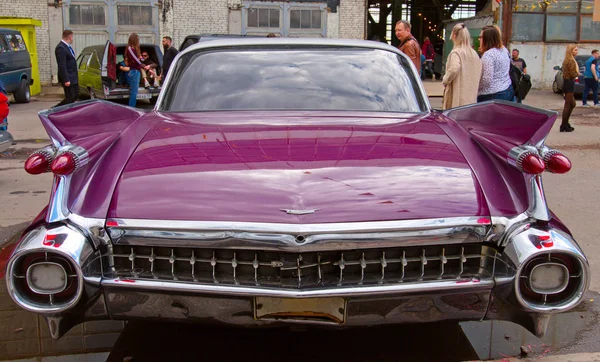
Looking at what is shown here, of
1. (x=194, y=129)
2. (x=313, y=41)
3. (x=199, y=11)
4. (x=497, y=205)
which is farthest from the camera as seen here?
(x=199, y=11)

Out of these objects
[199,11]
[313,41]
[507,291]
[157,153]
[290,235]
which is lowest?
[507,291]

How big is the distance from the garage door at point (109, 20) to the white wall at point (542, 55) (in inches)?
482

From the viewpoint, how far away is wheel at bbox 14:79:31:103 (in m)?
16.1

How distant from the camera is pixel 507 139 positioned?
305cm

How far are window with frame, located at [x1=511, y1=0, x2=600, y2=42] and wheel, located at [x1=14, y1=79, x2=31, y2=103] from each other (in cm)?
1505

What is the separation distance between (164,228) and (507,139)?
1.61m

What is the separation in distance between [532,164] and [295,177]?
0.98m

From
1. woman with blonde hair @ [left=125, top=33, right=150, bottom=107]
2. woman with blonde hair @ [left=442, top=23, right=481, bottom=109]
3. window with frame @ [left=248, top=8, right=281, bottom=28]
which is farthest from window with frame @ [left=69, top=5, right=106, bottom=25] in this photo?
woman with blonde hair @ [left=442, top=23, right=481, bottom=109]

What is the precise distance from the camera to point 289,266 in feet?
8.29

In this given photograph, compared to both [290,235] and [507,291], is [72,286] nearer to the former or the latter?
[290,235]

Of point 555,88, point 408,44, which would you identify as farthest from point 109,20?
point 408,44

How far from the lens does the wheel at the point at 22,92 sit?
16.1 meters

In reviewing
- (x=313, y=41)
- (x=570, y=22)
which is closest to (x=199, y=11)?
(x=570, y=22)

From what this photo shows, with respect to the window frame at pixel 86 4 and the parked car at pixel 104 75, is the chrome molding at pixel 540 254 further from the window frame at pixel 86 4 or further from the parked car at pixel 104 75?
the window frame at pixel 86 4
